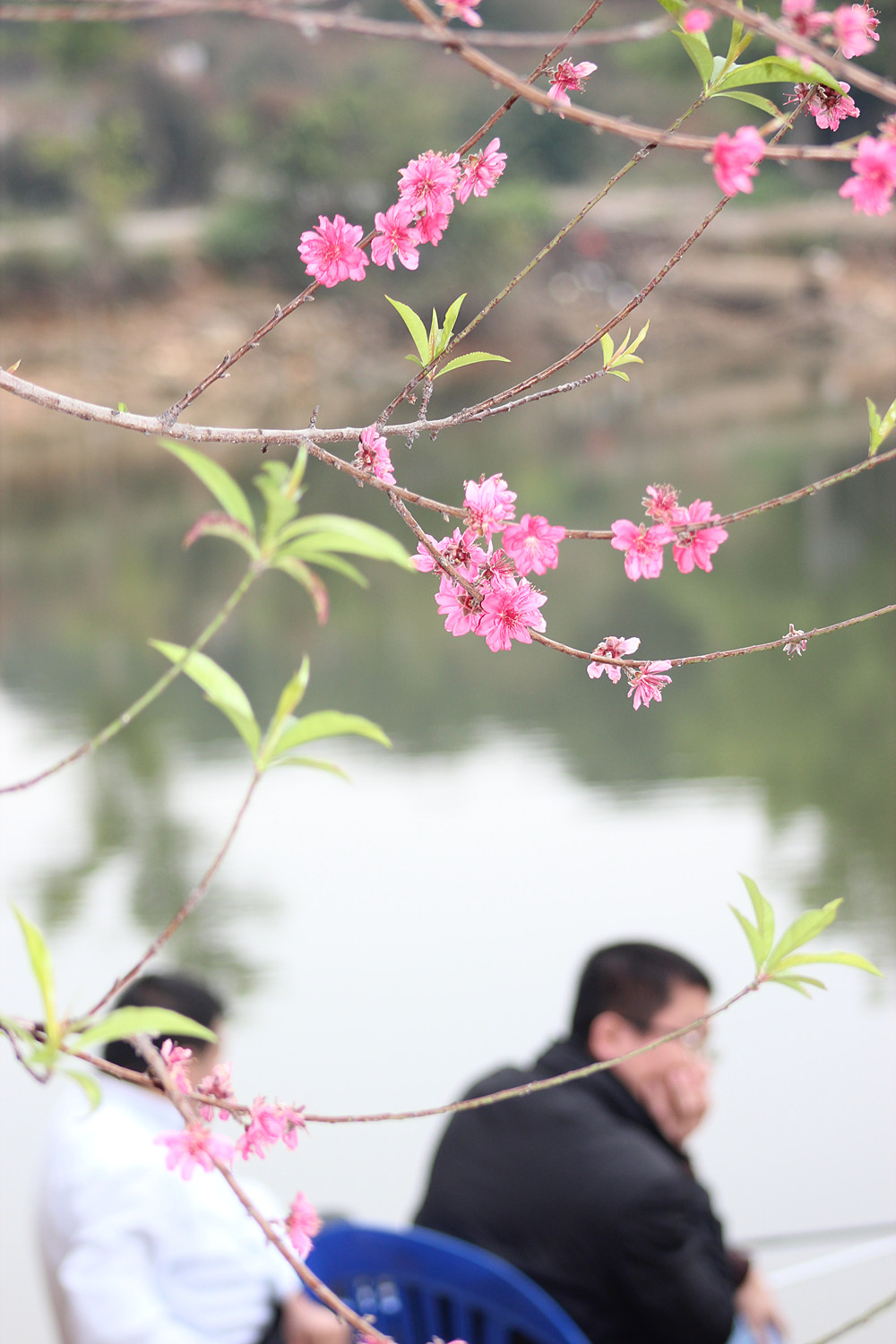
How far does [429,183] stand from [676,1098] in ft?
3.61

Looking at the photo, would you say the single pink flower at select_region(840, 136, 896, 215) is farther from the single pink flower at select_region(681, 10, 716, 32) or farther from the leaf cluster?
the leaf cluster

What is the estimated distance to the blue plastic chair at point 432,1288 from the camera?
46.3 inches

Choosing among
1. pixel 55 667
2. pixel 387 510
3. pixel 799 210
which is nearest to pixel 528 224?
pixel 799 210

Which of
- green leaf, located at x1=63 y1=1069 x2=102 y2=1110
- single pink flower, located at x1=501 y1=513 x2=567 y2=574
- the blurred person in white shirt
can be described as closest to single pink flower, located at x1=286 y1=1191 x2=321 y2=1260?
green leaf, located at x1=63 y1=1069 x2=102 y2=1110

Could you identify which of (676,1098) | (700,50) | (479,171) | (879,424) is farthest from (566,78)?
(676,1098)

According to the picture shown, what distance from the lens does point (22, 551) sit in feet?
26.9

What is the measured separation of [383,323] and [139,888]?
15133 mm

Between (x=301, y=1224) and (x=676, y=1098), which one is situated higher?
(x=676, y=1098)

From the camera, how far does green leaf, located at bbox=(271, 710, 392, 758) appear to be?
1.68 ft

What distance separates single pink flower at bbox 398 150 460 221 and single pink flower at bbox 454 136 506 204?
15 millimetres

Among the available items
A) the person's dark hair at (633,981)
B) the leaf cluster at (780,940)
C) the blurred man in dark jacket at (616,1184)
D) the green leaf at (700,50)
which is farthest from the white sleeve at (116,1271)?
the green leaf at (700,50)

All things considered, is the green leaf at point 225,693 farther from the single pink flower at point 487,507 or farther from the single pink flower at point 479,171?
the single pink flower at point 479,171

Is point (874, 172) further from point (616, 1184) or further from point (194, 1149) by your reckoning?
point (616, 1184)

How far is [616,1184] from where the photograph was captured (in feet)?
4.44
